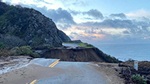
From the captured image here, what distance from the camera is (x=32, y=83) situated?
13.4m

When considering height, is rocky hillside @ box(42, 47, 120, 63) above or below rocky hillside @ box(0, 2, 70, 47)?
below

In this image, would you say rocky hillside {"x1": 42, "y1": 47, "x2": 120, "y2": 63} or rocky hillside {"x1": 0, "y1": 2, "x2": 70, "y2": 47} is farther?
rocky hillside {"x1": 0, "y1": 2, "x2": 70, "y2": 47}

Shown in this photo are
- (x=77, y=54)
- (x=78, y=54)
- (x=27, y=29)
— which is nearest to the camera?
(x=77, y=54)

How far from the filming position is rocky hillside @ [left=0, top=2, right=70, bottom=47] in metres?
60.5

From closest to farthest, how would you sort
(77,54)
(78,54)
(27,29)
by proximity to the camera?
(77,54) < (78,54) < (27,29)

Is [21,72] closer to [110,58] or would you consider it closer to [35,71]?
[35,71]

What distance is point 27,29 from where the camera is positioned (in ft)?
213

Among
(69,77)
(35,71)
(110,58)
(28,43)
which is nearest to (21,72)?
(35,71)

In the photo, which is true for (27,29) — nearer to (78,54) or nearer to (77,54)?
(78,54)

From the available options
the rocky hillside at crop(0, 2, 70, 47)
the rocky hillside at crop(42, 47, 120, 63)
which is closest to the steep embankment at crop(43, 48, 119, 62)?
the rocky hillside at crop(42, 47, 120, 63)

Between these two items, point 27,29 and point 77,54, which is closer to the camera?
point 77,54

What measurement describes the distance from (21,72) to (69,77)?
3002 mm

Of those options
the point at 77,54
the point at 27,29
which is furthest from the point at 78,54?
the point at 27,29

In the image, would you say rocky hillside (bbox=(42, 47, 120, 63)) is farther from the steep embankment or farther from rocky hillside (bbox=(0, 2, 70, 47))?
rocky hillside (bbox=(0, 2, 70, 47))
